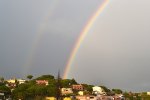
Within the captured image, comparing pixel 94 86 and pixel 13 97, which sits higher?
pixel 94 86

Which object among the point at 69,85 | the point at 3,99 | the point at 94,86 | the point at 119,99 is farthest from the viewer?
the point at 94,86

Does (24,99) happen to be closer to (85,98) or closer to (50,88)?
(50,88)

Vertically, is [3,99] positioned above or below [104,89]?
below

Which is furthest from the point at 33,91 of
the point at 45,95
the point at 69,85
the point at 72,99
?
the point at 69,85

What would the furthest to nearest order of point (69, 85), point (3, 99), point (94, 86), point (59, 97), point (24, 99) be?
point (94, 86) < point (69, 85) < point (3, 99) < point (24, 99) < point (59, 97)

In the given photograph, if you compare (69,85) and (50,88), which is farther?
(69,85)

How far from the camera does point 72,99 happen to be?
9038 centimetres

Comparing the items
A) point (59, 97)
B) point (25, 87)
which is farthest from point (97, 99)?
point (59, 97)

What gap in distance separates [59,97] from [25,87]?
74.0 meters

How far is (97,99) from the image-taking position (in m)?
93.0

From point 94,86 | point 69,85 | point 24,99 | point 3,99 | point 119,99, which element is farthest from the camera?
point 94,86

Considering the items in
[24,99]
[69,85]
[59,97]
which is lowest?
[59,97]

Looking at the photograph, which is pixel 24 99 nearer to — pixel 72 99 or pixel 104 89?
pixel 72 99

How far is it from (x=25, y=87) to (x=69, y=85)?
27893mm
